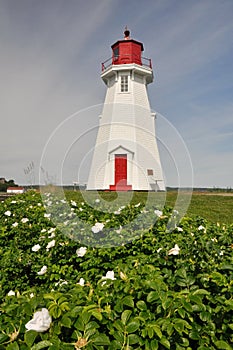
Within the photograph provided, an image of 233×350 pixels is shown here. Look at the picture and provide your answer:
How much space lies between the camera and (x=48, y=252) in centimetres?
395

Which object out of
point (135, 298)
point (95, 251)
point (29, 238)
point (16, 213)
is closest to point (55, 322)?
point (135, 298)

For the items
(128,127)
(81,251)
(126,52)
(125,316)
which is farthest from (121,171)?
(125,316)

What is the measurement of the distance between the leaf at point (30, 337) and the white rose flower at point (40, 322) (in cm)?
2

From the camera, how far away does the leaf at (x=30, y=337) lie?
133 centimetres

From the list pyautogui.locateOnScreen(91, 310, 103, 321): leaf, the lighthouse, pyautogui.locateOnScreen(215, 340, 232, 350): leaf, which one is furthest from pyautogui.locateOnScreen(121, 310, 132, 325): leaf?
the lighthouse

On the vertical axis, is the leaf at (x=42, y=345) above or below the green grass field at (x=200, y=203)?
below

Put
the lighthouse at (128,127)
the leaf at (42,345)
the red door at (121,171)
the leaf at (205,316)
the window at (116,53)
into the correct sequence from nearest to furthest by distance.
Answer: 1. the leaf at (42,345)
2. the leaf at (205,316)
3. the lighthouse at (128,127)
4. the red door at (121,171)
5. the window at (116,53)

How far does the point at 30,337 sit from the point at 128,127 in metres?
15.8

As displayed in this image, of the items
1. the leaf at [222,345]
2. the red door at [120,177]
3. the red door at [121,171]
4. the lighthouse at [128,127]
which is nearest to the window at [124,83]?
the lighthouse at [128,127]

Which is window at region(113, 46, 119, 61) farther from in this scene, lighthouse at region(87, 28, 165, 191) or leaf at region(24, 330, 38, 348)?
leaf at region(24, 330, 38, 348)

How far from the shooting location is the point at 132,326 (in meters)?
1.50

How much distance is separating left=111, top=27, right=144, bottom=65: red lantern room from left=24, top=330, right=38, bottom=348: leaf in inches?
721

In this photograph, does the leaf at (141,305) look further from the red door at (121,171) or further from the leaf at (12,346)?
the red door at (121,171)

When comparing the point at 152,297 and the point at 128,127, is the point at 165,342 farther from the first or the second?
the point at 128,127
